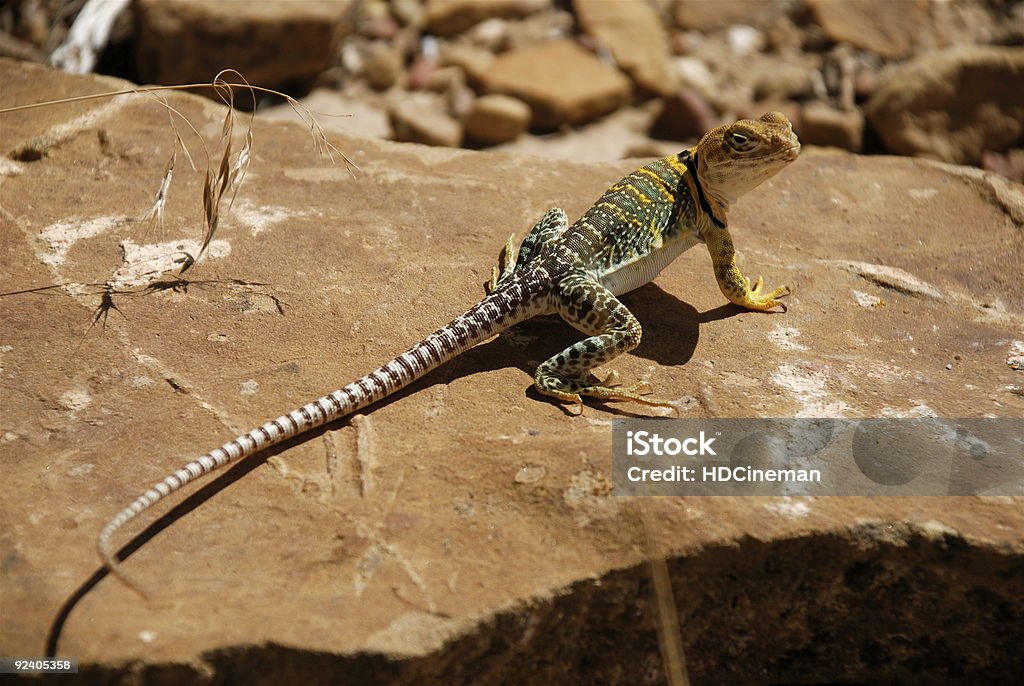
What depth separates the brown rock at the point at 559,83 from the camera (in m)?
10.7

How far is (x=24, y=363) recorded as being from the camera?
4941 millimetres

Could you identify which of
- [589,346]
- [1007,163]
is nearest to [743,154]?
[589,346]

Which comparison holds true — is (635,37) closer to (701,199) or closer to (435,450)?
(701,199)

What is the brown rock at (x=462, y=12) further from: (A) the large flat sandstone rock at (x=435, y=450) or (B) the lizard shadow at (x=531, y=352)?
(B) the lizard shadow at (x=531, y=352)

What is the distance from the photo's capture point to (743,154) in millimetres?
5434

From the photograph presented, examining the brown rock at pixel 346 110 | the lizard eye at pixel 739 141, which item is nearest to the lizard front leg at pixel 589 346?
the lizard eye at pixel 739 141

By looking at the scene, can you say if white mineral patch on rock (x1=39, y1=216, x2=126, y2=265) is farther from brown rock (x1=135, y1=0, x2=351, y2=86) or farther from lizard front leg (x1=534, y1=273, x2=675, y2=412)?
brown rock (x1=135, y1=0, x2=351, y2=86)

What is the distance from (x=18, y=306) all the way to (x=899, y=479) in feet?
15.5

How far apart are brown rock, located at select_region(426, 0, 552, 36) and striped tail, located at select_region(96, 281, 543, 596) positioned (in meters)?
7.66

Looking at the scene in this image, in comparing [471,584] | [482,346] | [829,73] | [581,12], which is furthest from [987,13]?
[471,584]

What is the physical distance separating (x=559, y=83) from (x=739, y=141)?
580 centimetres

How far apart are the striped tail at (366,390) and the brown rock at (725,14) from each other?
27.2 feet

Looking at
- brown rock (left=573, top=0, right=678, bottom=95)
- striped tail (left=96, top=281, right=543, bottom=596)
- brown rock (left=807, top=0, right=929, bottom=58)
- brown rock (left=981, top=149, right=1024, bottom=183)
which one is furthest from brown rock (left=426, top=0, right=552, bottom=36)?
striped tail (left=96, top=281, right=543, bottom=596)

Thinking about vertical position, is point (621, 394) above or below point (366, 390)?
below
